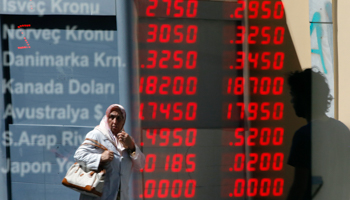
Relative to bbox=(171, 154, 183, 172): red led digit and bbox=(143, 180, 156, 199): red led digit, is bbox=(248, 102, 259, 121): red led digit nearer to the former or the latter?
bbox=(171, 154, 183, 172): red led digit

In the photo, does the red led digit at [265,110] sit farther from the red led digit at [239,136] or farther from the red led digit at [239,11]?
the red led digit at [239,11]

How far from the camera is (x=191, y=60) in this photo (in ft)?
14.6

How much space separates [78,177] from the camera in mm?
4016

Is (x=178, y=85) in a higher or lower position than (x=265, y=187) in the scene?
higher

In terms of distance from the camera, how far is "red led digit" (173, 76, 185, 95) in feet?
14.3

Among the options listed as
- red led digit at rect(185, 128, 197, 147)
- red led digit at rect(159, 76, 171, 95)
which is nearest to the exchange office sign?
red led digit at rect(159, 76, 171, 95)

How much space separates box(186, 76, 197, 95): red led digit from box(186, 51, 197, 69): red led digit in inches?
4.4

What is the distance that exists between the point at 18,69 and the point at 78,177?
89.0 inches

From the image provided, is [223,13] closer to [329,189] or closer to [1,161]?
[329,189]

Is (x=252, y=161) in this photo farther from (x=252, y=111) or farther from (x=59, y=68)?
(x=59, y=68)

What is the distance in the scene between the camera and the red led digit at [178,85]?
14.3 ft

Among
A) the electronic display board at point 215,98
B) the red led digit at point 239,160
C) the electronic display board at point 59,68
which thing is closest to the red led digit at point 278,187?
the electronic display board at point 215,98

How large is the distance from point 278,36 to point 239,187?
5.43ft

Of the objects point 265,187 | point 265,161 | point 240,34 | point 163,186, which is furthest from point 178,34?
point 265,187
